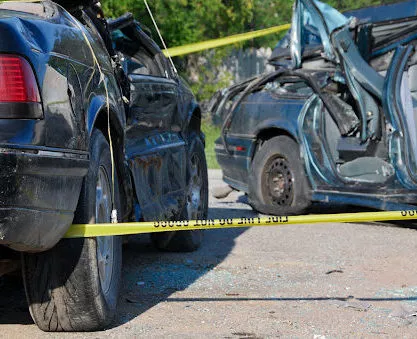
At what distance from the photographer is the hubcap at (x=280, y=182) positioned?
32.6ft

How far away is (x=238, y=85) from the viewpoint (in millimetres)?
11016

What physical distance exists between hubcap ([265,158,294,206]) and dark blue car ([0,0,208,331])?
151 inches

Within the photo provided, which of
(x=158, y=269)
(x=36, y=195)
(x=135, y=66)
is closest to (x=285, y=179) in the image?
(x=158, y=269)

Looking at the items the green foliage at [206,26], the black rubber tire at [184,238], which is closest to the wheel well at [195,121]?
the black rubber tire at [184,238]

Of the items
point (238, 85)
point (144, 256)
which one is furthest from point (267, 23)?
point (144, 256)

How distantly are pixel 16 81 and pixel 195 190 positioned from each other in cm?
408

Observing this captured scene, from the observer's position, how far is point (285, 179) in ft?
32.9

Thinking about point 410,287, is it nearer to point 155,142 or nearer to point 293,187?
point 155,142

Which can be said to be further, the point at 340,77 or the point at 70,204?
the point at 340,77

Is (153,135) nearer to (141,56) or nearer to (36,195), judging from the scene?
(141,56)

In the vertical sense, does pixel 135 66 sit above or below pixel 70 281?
above

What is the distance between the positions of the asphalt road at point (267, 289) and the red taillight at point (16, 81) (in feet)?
4.26

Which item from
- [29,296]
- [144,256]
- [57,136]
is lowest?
[144,256]

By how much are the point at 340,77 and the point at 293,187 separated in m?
1.23
